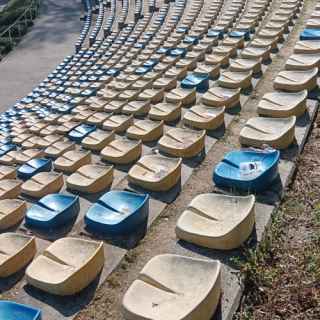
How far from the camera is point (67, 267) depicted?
308 inches

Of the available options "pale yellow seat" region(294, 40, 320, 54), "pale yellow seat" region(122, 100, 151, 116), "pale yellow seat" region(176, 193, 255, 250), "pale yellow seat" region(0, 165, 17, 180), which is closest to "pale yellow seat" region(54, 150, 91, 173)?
"pale yellow seat" region(0, 165, 17, 180)

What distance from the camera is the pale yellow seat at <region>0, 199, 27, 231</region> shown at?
10500 millimetres

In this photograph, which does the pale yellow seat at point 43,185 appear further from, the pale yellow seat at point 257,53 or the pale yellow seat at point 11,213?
the pale yellow seat at point 257,53

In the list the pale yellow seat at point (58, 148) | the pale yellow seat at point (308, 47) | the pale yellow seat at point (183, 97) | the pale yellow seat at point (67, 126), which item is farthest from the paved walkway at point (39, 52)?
the pale yellow seat at point (308, 47)

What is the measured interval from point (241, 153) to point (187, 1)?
2358 centimetres

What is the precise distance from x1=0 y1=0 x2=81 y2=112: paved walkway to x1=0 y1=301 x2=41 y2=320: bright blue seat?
21.2 m

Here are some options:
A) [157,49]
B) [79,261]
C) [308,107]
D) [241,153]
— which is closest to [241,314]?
[79,261]

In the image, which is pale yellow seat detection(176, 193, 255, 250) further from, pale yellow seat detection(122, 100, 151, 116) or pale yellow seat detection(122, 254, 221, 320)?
pale yellow seat detection(122, 100, 151, 116)

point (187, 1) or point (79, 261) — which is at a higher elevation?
point (79, 261)

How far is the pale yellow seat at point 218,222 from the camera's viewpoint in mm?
7711

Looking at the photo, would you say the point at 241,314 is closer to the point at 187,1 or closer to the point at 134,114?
the point at 134,114

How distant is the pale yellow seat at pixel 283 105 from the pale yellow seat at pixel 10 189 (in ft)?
20.2

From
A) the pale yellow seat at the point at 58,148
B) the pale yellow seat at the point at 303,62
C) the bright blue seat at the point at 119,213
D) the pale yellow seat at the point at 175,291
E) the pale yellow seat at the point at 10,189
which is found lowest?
the pale yellow seat at the point at 58,148

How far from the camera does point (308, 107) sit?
1231 cm
